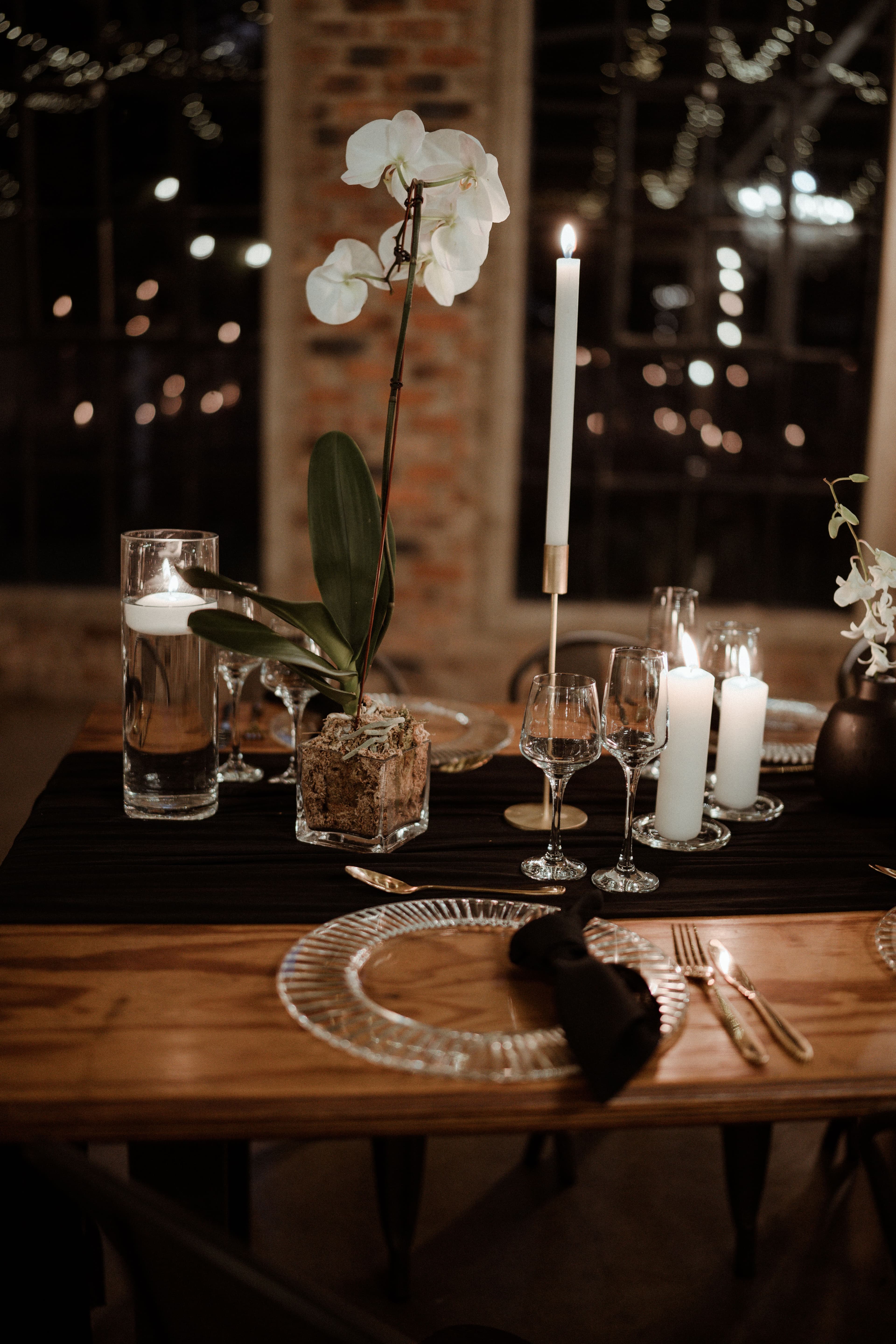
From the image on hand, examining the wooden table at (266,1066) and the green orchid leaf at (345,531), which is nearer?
the wooden table at (266,1066)

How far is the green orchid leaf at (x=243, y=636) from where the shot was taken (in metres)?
1.10

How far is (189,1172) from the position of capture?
99cm

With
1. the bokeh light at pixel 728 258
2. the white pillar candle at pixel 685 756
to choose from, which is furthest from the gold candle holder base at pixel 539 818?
the bokeh light at pixel 728 258

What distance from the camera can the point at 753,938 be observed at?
104 centimetres

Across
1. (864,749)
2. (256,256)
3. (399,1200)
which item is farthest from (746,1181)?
(256,256)

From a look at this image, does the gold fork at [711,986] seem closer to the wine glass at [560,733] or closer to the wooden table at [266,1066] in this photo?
the wooden table at [266,1066]

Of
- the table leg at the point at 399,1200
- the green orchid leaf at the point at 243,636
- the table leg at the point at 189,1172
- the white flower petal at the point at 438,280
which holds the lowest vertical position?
the table leg at the point at 399,1200

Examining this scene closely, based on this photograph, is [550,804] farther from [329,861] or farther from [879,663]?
[879,663]

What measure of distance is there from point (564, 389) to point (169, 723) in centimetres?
54

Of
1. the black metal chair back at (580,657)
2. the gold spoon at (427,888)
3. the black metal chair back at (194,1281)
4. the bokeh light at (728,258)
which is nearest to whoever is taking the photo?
the black metal chair back at (194,1281)

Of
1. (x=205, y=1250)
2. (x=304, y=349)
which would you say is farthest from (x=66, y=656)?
(x=205, y=1250)

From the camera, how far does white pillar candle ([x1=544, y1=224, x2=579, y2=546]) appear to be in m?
1.18

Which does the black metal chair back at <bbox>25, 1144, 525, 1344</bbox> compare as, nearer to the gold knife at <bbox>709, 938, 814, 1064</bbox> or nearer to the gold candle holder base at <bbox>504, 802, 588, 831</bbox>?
the gold knife at <bbox>709, 938, 814, 1064</bbox>

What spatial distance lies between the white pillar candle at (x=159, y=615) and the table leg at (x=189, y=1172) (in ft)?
1.64
